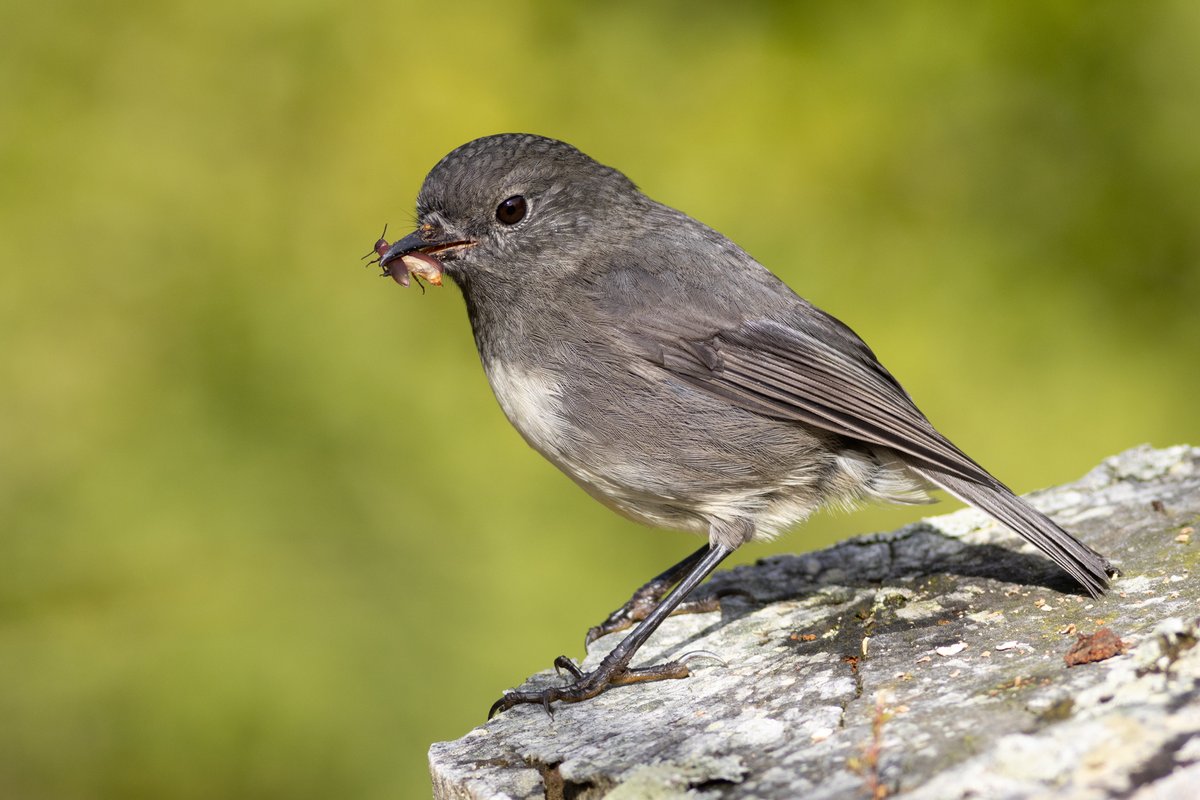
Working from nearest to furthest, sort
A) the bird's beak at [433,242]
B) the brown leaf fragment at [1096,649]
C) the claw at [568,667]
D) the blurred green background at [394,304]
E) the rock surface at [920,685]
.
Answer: the rock surface at [920,685] → the brown leaf fragment at [1096,649] → the claw at [568,667] → the bird's beak at [433,242] → the blurred green background at [394,304]

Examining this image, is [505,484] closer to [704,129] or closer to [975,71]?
[704,129]

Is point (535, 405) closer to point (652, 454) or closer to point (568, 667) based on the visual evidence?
point (652, 454)

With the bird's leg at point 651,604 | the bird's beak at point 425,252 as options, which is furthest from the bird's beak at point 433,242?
the bird's leg at point 651,604

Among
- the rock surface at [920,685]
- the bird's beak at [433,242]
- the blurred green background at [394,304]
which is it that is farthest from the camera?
the blurred green background at [394,304]

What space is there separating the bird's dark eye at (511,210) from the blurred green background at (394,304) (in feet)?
3.50

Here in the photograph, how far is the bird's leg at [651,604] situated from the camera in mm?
3691

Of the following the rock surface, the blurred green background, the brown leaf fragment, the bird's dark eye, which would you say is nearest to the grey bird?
the bird's dark eye

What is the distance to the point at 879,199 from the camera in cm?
496

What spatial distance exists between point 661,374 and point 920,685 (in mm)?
1154

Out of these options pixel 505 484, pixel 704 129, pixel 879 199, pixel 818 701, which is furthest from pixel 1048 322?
pixel 818 701

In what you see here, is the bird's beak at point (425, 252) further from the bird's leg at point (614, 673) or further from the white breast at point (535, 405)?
the bird's leg at point (614, 673)

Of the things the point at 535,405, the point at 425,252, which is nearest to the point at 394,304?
the point at 425,252

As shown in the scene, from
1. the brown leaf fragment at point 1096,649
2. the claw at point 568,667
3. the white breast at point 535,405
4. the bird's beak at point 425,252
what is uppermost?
the bird's beak at point 425,252

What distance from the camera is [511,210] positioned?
145 inches
